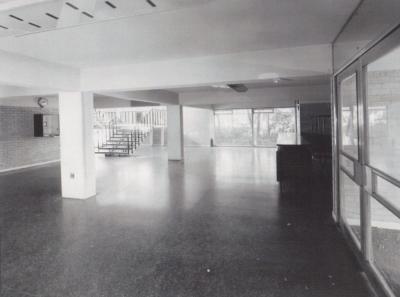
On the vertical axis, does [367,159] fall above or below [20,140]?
below

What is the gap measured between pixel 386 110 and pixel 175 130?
8.35m

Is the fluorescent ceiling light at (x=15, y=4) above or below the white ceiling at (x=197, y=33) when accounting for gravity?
below

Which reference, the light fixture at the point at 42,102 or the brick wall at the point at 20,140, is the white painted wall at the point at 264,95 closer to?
the light fixture at the point at 42,102

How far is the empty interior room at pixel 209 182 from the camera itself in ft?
8.05

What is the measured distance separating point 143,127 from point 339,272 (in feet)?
44.1

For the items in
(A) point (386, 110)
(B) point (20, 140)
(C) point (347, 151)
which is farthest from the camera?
(B) point (20, 140)

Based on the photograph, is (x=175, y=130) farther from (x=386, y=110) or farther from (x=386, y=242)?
(x=386, y=242)

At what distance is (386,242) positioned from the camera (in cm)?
348

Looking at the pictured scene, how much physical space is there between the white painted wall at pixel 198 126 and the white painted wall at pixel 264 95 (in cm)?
599

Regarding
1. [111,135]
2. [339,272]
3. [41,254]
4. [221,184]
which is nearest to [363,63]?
[339,272]

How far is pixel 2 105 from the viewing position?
8891 millimetres

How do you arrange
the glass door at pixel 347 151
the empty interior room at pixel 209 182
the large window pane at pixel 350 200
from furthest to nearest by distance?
the large window pane at pixel 350 200 < the glass door at pixel 347 151 < the empty interior room at pixel 209 182

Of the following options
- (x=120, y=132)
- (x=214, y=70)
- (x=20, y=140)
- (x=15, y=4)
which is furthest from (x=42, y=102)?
(x=15, y=4)

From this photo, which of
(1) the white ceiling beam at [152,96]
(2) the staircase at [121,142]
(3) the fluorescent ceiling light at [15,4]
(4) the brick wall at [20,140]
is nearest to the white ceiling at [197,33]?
(3) the fluorescent ceiling light at [15,4]
